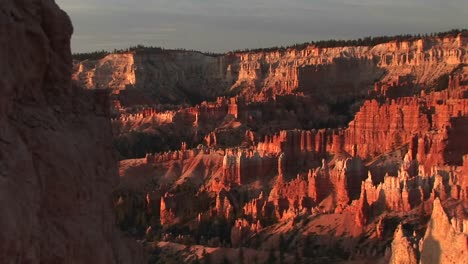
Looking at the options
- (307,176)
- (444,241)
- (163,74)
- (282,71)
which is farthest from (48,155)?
(163,74)

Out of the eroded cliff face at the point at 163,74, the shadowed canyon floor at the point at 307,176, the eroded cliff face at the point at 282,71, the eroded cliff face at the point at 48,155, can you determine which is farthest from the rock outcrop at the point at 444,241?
the eroded cliff face at the point at 163,74

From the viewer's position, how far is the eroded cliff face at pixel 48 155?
9188 mm

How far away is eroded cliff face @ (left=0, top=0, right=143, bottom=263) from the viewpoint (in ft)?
30.1

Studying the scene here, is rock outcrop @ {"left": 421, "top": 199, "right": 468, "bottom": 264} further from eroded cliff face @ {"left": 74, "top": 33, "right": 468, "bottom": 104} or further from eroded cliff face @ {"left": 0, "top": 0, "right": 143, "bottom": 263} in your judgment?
eroded cliff face @ {"left": 74, "top": 33, "right": 468, "bottom": 104}

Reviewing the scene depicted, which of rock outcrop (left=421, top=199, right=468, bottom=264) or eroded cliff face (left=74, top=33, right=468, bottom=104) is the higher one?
rock outcrop (left=421, top=199, right=468, bottom=264)

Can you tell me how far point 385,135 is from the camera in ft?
168

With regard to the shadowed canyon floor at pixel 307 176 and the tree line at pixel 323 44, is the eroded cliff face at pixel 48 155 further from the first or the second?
the tree line at pixel 323 44

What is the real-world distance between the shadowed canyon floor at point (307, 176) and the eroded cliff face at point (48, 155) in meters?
8.90

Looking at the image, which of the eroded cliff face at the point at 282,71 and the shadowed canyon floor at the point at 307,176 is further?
the eroded cliff face at the point at 282,71

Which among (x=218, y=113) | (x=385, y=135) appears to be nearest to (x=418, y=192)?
(x=385, y=135)

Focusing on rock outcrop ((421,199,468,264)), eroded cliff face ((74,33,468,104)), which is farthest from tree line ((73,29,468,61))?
rock outcrop ((421,199,468,264))

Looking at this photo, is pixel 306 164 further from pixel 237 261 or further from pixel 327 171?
pixel 237 261

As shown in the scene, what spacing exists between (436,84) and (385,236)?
204 ft

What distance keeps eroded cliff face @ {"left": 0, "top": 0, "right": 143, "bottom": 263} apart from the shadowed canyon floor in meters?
8.90
